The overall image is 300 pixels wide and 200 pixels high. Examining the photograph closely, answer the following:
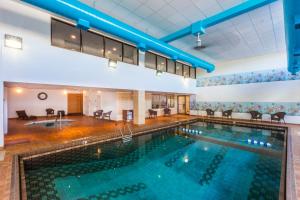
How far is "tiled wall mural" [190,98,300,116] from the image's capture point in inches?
322

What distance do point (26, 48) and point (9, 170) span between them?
333cm

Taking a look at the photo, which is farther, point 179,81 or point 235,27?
point 179,81

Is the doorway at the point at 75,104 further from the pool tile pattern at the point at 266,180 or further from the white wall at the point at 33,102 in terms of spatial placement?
the pool tile pattern at the point at 266,180

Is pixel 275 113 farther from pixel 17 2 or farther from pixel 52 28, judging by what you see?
pixel 17 2

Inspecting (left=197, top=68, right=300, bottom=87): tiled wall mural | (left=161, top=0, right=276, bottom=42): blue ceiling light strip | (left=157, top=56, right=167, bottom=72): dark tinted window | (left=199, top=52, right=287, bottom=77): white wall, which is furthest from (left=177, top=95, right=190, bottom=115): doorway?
(left=161, top=0, right=276, bottom=42): blue ceiling light strip

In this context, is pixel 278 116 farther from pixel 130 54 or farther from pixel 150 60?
pixel 130 54

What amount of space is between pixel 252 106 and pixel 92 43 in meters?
10.0

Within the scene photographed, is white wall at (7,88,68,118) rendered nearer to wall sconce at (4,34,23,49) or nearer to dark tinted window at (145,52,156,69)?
wall sconce at (4,34,23,49)

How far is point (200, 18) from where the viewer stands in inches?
179

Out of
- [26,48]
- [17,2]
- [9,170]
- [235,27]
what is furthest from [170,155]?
[17,2]

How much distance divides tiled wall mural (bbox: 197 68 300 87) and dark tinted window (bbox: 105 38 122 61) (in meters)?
7.45

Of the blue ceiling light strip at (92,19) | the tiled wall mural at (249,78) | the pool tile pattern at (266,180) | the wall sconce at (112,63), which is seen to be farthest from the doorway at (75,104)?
the pool tile pattern at (266,180)

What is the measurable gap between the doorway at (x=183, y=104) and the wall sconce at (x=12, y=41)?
A: 11.0 metres

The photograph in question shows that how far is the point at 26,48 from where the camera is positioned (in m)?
4.23
